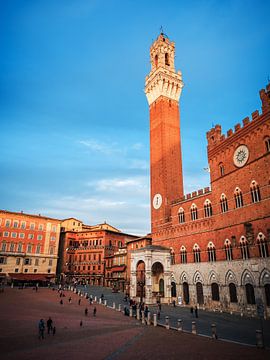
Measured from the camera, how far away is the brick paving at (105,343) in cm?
1352

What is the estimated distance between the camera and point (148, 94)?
52.4 m

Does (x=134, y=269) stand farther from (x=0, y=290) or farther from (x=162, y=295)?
(x=0, y=290)

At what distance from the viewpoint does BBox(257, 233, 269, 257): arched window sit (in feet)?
82.7

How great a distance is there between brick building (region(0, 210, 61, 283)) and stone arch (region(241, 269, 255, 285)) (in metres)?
43.7

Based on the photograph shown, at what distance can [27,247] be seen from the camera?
198 ft

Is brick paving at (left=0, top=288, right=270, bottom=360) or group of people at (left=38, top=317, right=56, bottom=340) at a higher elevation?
group of people at (left=38, top=317, right=56, bottom=340)

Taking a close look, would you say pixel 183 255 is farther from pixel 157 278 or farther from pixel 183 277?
pixel 157 278

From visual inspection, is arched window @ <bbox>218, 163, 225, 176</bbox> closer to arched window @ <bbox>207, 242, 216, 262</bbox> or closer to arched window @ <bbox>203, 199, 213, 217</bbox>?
arched window @ <bbox>203, 199, 213, 217</bbox>

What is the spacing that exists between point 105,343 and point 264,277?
16.5 metres

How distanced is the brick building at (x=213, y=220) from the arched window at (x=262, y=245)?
0.08 meters

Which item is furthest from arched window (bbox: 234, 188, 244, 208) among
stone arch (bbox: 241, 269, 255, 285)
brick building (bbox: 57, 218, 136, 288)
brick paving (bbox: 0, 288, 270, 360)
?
brick building (bbox: 57, 218, 136, 288)

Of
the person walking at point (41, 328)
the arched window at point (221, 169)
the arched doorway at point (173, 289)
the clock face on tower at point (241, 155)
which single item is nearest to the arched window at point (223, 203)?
the arched window at point (221, 169)

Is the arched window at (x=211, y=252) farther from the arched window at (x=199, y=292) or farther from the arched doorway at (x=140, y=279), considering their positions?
the arched doorway at (x=140, y=279)

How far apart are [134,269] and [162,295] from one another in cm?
537
